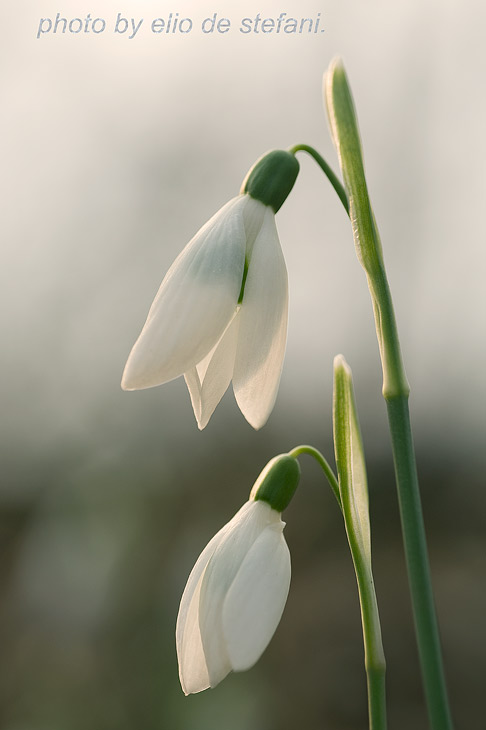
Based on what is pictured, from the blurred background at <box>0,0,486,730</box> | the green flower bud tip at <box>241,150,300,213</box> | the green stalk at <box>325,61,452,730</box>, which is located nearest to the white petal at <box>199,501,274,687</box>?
the green stalk at <box>325,61,452,730</box>

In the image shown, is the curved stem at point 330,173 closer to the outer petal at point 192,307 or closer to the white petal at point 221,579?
the outer petal at point 192,307

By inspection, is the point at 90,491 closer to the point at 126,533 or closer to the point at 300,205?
the point at 126,533

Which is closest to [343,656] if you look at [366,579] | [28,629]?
[28,629]

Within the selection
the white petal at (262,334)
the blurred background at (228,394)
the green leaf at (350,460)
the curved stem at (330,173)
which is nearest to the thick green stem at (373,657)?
the green leaf at (350,460)

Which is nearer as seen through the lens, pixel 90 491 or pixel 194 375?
pixel 194 375

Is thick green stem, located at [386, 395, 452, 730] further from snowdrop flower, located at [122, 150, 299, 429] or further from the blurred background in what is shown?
the blurred background
